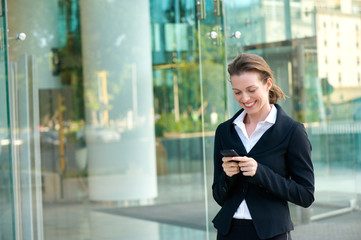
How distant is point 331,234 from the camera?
5914mm

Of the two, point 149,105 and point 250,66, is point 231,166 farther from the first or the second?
point 149,105

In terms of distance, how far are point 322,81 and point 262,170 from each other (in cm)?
491

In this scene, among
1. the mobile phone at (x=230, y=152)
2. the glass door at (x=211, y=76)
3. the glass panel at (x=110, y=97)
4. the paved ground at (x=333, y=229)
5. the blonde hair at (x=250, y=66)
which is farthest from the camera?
the glass panel at (x=110, y=97)

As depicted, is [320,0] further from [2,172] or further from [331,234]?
[2,172]

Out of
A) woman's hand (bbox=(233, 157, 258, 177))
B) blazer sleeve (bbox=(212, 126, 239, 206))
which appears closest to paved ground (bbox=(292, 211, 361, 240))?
blazer sleeve (bbox=(212, 126, 239, 206))

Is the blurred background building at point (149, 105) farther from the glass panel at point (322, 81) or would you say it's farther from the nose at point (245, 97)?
the nose at point (245, 97)

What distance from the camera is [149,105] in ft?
28.6

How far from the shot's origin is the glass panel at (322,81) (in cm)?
602

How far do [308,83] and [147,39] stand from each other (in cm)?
282

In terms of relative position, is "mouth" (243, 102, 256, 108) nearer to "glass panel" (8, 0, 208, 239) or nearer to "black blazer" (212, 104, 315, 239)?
"black blazer" (212, 104, 315, 239)

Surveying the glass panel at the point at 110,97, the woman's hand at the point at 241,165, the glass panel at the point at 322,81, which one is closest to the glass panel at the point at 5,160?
the glass panel at the point at 322,81

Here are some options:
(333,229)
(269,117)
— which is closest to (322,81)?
(333,229)

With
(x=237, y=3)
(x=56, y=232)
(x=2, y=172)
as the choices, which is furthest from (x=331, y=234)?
(x=2, y=172)

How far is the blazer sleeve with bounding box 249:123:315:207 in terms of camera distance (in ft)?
6.53
